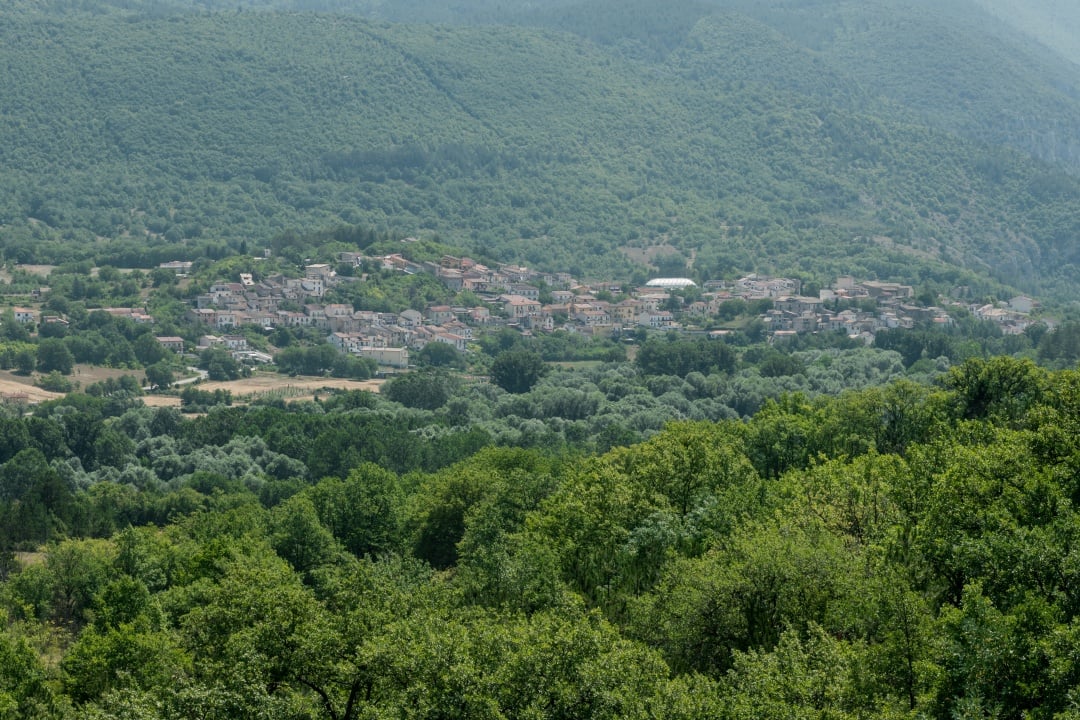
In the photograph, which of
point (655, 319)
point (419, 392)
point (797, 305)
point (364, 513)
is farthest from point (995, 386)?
point (797, 305)

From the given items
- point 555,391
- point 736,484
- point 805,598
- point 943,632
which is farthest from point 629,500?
point 555,391

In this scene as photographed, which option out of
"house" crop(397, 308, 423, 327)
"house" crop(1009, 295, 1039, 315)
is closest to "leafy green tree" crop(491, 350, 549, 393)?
"house" crop(397, 308, 423, 327)

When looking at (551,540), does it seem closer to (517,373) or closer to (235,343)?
(517,373)

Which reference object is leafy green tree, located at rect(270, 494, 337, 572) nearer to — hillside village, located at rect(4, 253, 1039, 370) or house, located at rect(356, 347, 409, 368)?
hillside village, located at rect(4, 253, 1039, 370)

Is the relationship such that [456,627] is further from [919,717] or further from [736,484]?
[736,484]

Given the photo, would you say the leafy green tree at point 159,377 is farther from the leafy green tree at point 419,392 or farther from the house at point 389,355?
the house at point 389,355

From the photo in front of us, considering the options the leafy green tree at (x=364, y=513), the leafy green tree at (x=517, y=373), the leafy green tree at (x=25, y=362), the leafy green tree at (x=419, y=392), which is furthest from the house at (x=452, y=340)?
the leafy green tree at (x=364, y=513)
